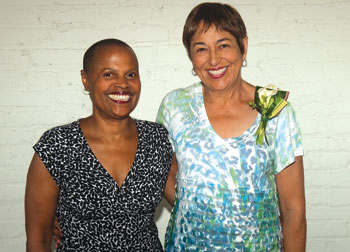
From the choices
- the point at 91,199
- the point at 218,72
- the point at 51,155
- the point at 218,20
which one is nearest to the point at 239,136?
the point at 218,72

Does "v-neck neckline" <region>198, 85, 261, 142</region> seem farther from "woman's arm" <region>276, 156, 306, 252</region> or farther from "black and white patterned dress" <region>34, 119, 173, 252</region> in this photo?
"black and white patterned dress" <region>34, 119, 173, 252</region>

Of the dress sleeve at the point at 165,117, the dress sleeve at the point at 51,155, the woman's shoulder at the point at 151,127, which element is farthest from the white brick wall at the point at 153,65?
the dress sleeve at the point at 51,155

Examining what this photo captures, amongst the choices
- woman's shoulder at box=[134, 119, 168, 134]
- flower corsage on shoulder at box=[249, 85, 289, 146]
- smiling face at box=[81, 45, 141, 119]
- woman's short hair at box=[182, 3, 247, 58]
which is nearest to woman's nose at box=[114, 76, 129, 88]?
smiling face at box=[81, 45, 141, 119]

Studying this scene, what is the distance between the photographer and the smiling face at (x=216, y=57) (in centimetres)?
166

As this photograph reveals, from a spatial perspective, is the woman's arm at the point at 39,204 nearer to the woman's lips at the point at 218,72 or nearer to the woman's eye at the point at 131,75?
the woman's eye at the point at 131,75

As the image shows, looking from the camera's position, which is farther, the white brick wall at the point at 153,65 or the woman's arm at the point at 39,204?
the white brick wall at the point at 153,65

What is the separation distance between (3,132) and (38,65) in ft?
1.60

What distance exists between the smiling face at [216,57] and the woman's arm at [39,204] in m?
0.78

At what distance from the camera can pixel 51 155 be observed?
155 cm

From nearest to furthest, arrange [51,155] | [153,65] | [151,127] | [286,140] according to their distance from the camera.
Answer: [51,155], [286,140], [151,127], [153,65]

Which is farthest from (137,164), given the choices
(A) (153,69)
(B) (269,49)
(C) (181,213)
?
(B) (269,49)

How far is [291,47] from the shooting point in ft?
8.36

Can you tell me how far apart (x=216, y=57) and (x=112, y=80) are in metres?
0.45

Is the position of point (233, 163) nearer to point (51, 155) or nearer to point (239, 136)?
point (239, 136)
